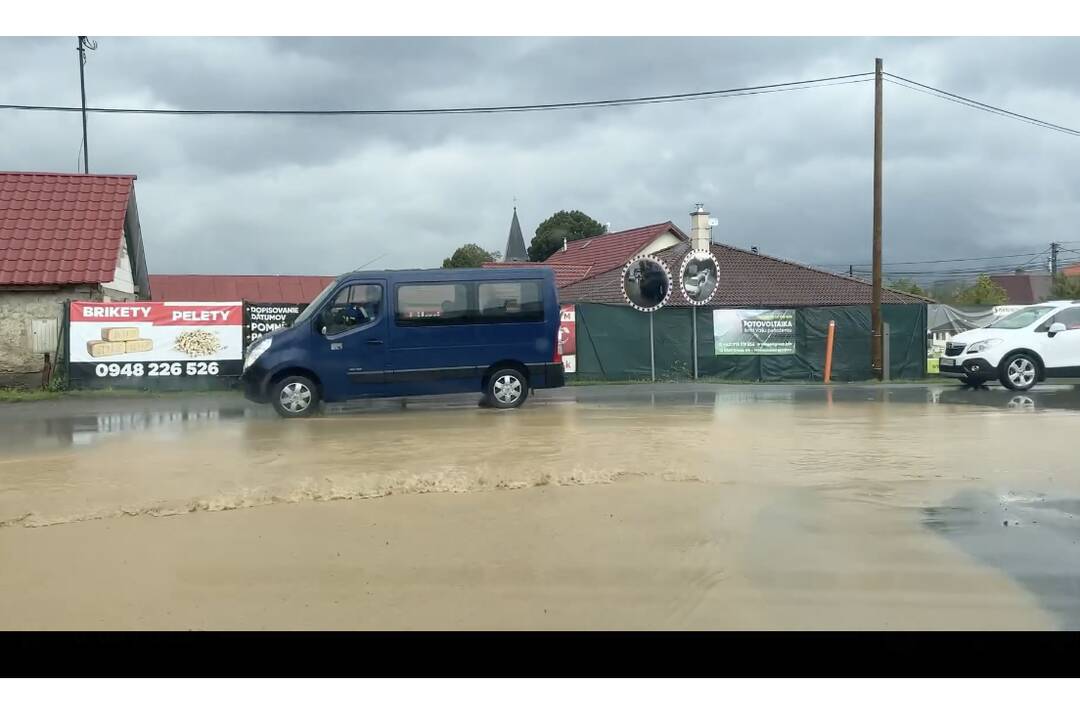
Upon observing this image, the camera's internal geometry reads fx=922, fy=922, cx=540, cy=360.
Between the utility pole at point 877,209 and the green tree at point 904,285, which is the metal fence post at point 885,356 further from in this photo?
the green tree at point 904,285

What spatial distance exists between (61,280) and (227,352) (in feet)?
12.2

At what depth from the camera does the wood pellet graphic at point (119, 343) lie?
17.8 m

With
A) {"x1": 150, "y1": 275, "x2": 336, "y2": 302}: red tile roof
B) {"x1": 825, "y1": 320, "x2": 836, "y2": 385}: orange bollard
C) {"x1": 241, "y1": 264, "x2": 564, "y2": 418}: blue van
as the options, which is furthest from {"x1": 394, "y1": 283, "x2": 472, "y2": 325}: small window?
{"x1": 150, "y1": 275, "x2": 336, "y2": 302}: red tile roof

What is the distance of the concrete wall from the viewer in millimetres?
18141

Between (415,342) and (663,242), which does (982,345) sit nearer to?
(415,342)

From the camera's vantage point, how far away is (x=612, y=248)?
39.0 meters

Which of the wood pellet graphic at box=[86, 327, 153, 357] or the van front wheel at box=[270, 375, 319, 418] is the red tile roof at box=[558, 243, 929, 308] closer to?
the wood pellet graphic at box=[86, 327, 153, 357]

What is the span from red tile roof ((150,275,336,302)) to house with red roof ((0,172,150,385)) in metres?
24.5

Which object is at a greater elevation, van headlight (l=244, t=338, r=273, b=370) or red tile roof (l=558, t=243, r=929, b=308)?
red tile roof (l=558, t=243, r=929, b=308)

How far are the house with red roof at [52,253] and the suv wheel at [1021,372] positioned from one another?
17.6 m

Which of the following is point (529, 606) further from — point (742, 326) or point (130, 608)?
point (742, 326)

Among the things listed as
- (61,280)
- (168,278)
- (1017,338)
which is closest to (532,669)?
(1017,338)

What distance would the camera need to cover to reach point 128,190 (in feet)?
72.1

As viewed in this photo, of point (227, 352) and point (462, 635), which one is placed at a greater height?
point (227, 352)
